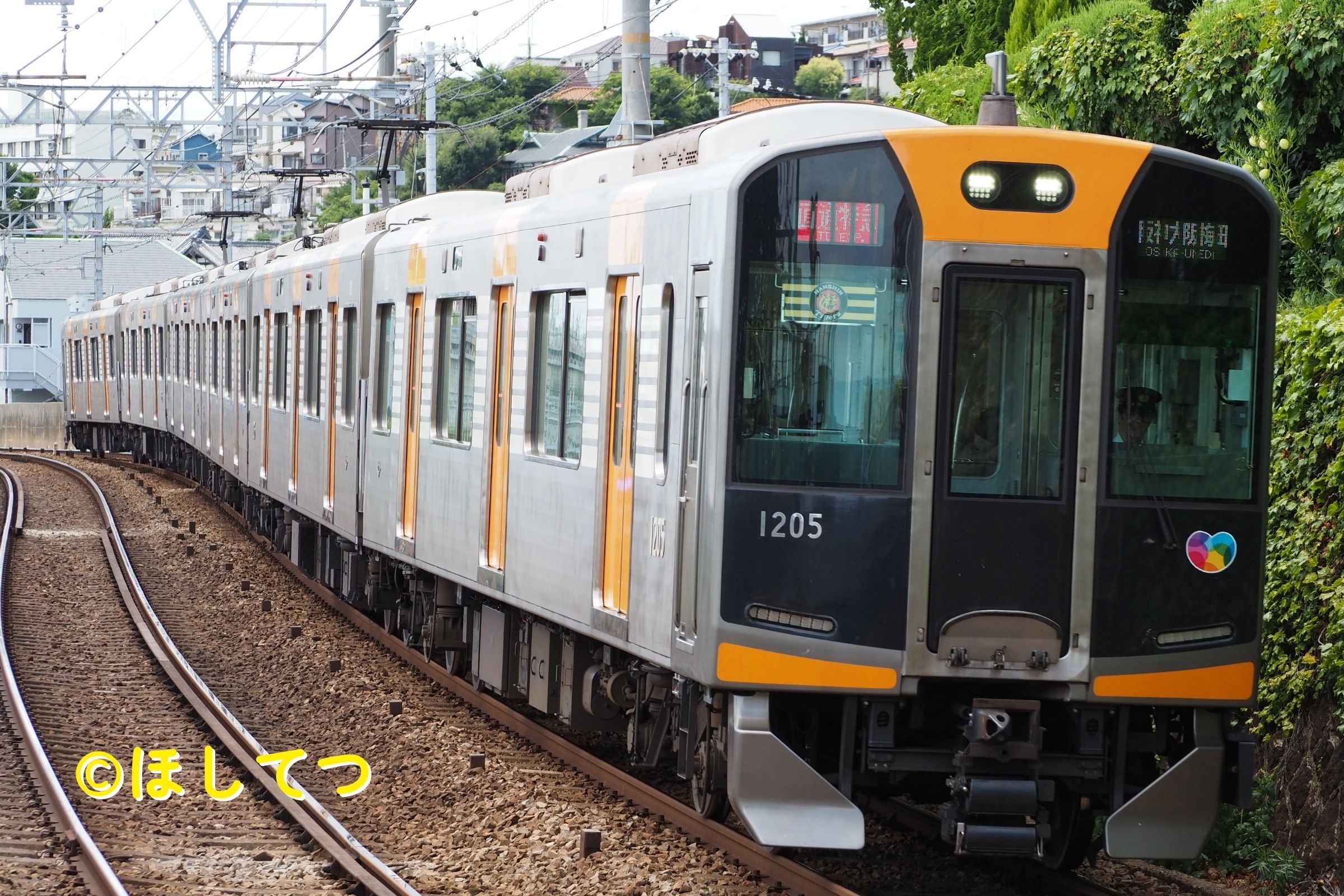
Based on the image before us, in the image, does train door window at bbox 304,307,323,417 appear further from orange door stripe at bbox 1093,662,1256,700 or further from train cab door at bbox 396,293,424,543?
orange door stripe at bbox 1093,662,1256,700

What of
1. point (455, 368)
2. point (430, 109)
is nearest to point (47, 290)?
point (430, 109)

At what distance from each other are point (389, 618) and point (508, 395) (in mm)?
4991

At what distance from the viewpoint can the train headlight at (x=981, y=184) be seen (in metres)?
6.44

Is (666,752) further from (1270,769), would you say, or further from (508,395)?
(1270,769)

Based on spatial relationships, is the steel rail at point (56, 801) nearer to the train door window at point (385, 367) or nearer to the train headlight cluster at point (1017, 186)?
the train door window at point (385, 367)

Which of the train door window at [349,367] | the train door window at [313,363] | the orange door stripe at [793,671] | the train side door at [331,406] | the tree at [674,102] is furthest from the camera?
the tree at [674,102]

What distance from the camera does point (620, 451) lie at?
7777 mm

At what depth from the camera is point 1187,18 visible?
13188 millimetres

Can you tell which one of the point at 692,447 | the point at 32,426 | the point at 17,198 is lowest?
the point at 32,426

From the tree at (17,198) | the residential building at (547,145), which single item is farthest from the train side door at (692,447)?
the residential building at (547,145)

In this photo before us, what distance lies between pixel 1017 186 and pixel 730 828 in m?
2.79

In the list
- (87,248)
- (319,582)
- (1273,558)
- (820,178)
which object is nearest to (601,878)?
(820,178)

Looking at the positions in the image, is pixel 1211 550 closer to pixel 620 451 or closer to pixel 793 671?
pixel 793 671

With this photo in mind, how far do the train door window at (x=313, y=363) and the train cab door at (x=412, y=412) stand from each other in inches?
126
